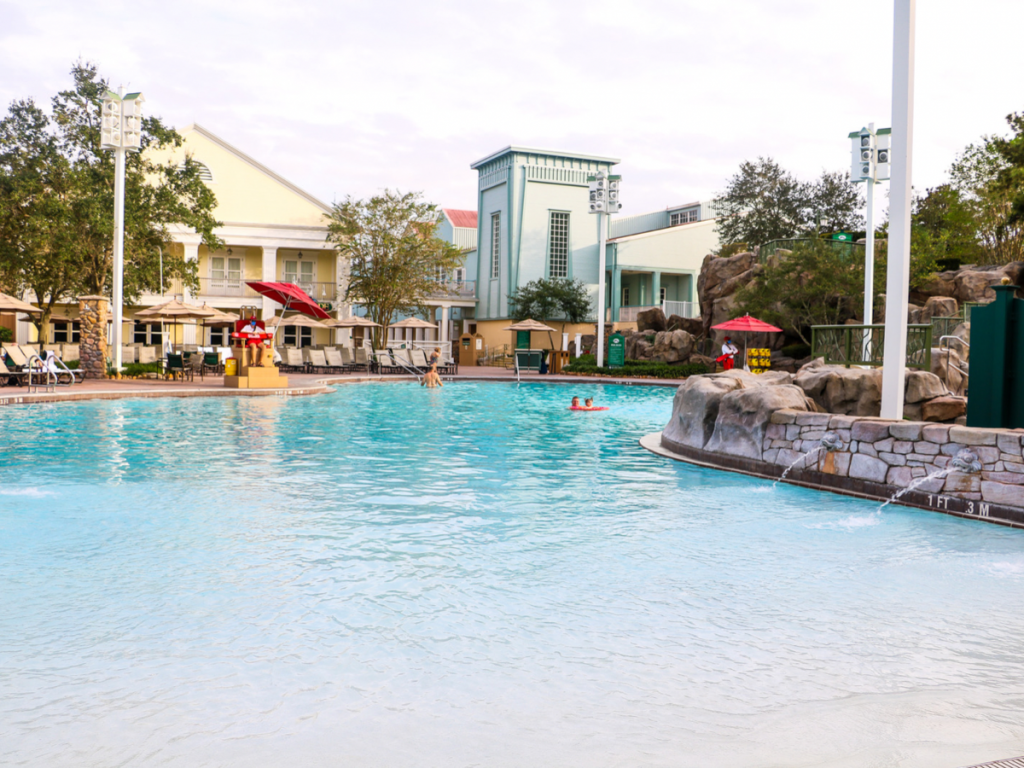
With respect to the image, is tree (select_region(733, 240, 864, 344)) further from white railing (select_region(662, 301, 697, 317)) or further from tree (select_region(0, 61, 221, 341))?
tree (select_region(0, 61, 221, 341))

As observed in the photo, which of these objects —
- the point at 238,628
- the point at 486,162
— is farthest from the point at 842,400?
the point at 486,162

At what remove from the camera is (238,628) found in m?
4.47

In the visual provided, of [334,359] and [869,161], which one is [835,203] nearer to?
[869,161]

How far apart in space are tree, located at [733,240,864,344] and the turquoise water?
20.5 meters

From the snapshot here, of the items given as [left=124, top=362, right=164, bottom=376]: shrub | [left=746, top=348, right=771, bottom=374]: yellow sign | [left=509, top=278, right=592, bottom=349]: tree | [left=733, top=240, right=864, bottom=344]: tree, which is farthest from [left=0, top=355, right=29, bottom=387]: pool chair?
[left=509, top=278, right=592, bottom=349]: tree

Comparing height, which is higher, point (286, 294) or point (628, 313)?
point (628, 313)

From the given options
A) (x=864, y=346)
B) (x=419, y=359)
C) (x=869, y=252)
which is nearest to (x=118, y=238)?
(x=419, y=359)

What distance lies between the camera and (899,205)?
8797 mm

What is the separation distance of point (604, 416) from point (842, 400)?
21.2 ft

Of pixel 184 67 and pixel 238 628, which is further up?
pixel 184 67

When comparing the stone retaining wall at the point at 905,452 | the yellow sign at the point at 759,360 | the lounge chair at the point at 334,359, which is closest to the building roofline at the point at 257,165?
the lounge chair at the point at 334,359

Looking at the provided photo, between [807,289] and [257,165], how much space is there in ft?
88.2

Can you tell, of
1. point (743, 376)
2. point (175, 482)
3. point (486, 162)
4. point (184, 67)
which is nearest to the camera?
point (175, 482)

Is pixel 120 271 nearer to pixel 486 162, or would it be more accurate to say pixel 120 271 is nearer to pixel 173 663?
pixel 173 663
